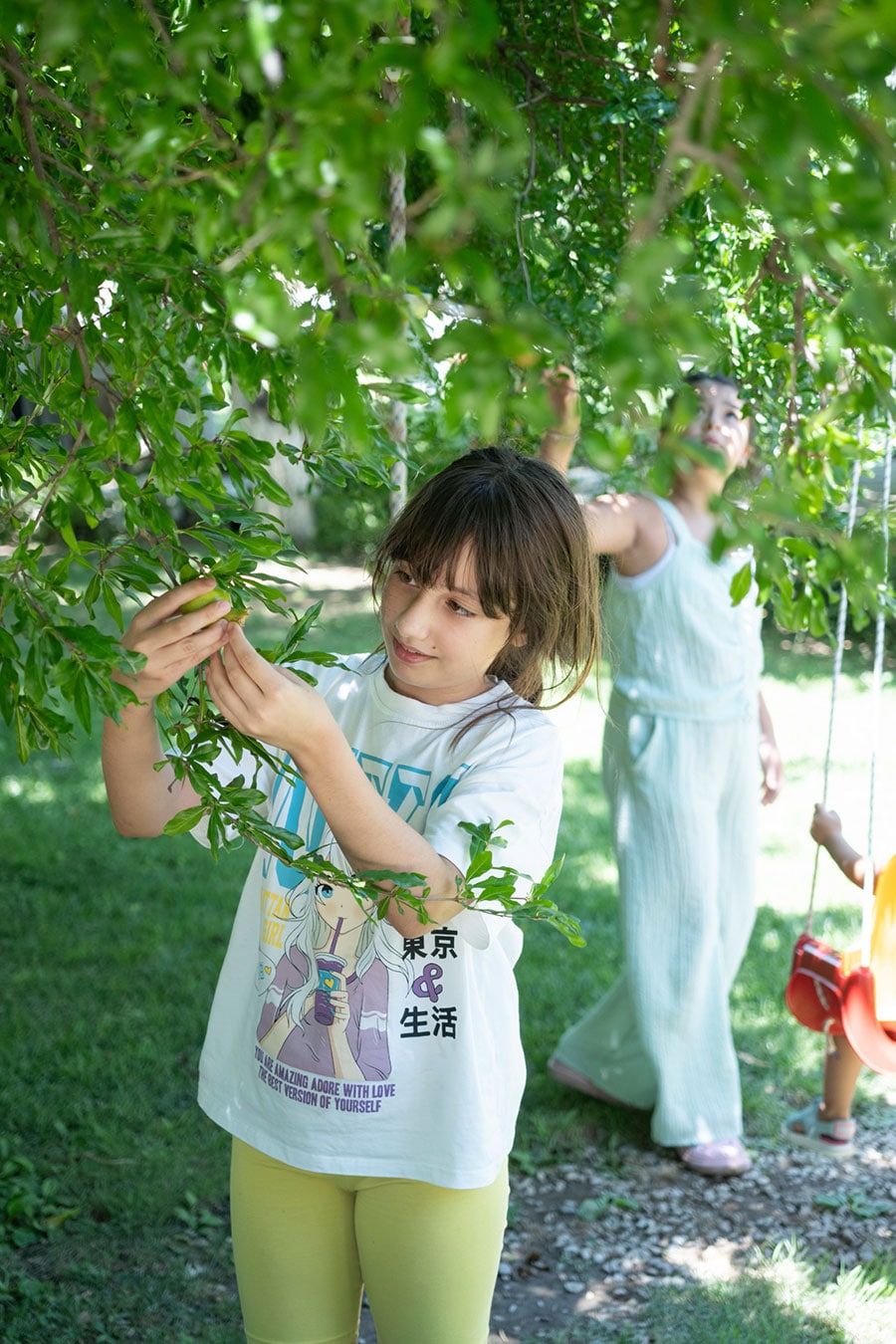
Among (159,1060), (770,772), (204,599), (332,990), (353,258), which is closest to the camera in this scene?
(353,258)

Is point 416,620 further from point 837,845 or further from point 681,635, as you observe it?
point 681,635

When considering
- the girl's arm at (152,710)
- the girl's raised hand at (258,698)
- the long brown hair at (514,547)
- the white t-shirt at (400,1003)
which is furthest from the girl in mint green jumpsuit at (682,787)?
the girl's raised hand at (258,698)

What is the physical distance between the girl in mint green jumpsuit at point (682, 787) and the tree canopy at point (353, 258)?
124cm

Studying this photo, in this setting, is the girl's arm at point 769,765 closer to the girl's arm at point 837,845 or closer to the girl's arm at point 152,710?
the girl's arm at point 837,845

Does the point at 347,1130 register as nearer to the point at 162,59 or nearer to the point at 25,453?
the point at 25,453

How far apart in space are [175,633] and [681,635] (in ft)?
8.01

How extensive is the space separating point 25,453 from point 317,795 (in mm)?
508

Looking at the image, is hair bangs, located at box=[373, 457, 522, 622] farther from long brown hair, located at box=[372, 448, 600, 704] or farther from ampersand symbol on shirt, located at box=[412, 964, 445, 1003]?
ampersand symbol on shirt, located at box=[412, 964, 445, 1003]

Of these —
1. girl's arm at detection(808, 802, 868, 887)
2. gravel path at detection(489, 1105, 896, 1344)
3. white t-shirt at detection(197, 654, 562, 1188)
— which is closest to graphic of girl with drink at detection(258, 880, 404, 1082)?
white t-shirt at detection(197, 654, 562, 1188)

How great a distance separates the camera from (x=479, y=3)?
78 centimetres

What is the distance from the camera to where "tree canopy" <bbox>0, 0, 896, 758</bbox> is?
81 centimetres

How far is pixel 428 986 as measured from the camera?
1.88m

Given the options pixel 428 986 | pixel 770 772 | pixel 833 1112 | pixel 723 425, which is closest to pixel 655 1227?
pixel 833 1112

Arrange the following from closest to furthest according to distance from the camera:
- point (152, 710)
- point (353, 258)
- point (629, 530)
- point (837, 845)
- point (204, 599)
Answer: point (353, 258), point (204, 599), point (152, 710), point (837, 845), point (629, 530)
